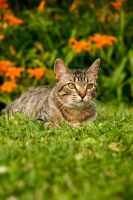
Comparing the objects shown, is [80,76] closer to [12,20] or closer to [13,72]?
[13,72]

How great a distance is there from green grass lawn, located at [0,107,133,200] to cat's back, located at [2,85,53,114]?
4.25 feet

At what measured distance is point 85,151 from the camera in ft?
13.7

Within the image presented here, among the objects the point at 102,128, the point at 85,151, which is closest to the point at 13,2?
the point at 102,128

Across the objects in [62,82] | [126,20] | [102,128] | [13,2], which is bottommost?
[102,128]

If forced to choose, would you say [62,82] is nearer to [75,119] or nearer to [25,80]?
[75,119]

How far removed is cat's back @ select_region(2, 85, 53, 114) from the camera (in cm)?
663

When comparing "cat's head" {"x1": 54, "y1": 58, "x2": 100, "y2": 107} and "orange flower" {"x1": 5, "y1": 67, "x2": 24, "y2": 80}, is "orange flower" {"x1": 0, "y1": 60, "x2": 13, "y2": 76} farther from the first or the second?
"cat's head" {"x1": 54, "y1": 58, "x2": 100, "y2": 107}

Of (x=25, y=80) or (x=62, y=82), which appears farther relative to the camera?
(x=25, y=80)

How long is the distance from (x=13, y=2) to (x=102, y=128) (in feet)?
24.1

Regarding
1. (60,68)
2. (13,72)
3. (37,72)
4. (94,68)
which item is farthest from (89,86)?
(13,72)

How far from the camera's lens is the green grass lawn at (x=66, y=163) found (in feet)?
10.2

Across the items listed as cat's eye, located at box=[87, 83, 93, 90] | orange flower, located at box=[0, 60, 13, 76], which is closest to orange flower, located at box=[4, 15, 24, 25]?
orange flower, located at box=[0, 60, 13, 76]

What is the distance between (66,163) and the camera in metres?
3.73

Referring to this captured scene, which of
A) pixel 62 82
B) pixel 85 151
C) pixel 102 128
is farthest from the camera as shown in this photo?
pixel 62 82
